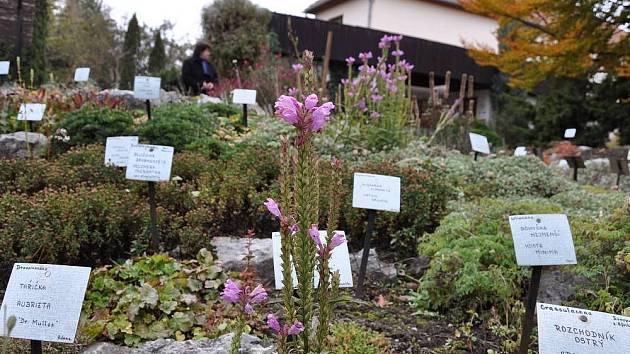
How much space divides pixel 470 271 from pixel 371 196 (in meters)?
0.69

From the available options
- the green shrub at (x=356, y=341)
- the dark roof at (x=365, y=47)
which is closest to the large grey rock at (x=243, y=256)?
the green shrub at (x=356, y=341)

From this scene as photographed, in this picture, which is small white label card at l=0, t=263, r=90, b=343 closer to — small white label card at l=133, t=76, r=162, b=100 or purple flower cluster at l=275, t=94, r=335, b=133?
purple flower cluster at l=275, t=94, r=335, b=133

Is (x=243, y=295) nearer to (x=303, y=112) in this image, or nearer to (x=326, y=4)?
(x=303, y=112)

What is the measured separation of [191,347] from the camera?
2348 mm

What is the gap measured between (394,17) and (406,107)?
19130 millimetres

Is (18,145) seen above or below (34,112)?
below

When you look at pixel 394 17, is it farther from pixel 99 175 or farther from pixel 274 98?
pixel 99 175

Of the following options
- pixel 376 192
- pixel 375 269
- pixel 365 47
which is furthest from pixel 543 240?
pixel 365 47

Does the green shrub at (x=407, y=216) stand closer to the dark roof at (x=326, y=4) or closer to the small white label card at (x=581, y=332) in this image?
the small white label card at (x=581, y=332)

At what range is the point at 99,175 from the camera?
14.8 feet

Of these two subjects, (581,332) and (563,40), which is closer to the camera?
(581,332)

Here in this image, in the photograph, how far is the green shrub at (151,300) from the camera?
8.36 feet

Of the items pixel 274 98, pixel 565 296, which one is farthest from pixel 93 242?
pixel 274 98

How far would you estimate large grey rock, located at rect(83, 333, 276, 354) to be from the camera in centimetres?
230
